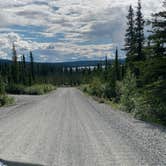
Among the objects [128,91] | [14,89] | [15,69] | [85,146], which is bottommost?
[14,89]

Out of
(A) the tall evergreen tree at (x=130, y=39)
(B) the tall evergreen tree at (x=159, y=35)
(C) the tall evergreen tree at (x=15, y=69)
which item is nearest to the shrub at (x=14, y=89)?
(C) the tall evergreen tree at (x=15, y=69)

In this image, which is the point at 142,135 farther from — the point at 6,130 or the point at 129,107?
the point at 129,107

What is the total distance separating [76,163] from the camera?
7617 millimetres

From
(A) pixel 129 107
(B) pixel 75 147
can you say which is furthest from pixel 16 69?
(B) pixel 75 147

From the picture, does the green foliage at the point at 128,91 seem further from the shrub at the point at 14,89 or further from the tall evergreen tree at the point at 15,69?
the tall evergreen tree at the point at 15,69

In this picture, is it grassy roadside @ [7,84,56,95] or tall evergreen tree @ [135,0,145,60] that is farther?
grassy roadside @ [7,84,56,95]

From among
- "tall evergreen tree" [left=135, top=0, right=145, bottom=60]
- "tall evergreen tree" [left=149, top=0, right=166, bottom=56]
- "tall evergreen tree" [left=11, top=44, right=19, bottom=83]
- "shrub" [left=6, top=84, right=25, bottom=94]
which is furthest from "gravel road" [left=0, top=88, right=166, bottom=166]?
"tall evergreen tree" [left=11, top=44, right=19, bottom=83]

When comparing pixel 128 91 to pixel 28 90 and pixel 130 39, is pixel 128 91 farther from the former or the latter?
pixel 28 90

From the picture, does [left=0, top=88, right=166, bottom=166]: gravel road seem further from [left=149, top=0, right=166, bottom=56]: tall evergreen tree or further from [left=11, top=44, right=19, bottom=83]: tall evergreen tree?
[left=11, top=44, right=19, bottom=83]: tall evergreen tree

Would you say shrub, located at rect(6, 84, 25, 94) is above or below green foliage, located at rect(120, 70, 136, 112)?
below

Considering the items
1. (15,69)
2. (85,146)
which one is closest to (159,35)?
(85,146)

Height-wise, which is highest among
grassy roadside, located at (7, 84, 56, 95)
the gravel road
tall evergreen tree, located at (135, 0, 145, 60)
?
tall evergreen tree, located at (135, 0, 145, 60)

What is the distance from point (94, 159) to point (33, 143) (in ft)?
9.52

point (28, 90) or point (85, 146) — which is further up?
point (85, 146)
